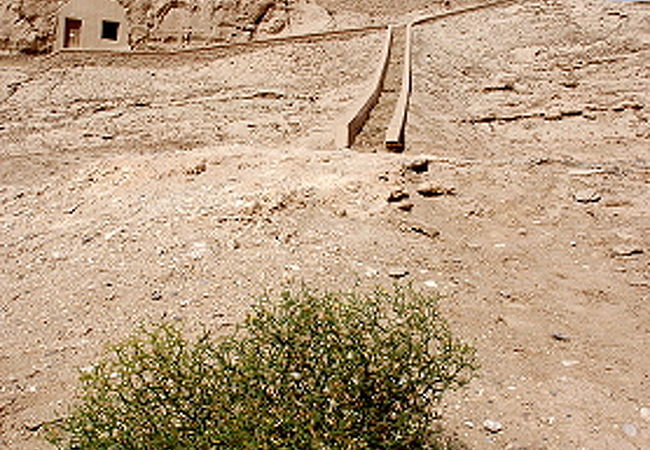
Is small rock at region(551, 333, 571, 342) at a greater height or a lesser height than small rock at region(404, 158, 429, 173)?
lesser

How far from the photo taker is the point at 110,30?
2038 centimetres

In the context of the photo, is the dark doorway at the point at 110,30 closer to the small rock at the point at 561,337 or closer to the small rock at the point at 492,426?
the small rock at the point at 561,337

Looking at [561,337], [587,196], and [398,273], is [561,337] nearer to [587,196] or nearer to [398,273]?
[398,273]

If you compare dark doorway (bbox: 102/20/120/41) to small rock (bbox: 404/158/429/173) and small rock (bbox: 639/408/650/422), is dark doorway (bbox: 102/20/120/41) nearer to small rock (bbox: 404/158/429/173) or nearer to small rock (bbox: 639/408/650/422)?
small rock (bbox: 404/158/429/173)

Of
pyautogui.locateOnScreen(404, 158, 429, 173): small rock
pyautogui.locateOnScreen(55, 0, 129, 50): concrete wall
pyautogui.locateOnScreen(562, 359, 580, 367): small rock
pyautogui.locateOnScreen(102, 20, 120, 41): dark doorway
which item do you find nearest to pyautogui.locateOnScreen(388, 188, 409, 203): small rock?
pyautogui.locateOnScreen(404, 158, 429, 173): small rock

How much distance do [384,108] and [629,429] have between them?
8.15 m

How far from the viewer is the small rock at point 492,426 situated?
272 centimetres

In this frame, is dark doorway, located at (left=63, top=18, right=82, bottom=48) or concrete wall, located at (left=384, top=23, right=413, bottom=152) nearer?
concrete wall, located at (left=384, top=23, right=413, bottom=152)

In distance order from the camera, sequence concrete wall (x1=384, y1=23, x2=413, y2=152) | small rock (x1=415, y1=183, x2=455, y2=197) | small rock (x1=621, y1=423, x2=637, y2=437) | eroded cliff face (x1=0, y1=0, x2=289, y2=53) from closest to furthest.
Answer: small rock (x1=621, y1=423, x2=637, y2=437)
small rock (x1=415, y1=183, x2=455, y2=197)
concrete wall (x1=384, y1=23, x2=413, y2=152)
eroded cliff face (x1=0, y1=0, x2=289, y2=53)

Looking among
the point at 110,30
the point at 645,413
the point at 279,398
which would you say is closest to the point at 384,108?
the point at 645,413

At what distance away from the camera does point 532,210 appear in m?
5.42

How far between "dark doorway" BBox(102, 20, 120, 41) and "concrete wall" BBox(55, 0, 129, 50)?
0.77ft

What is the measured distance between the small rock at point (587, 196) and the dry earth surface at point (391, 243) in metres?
0.02

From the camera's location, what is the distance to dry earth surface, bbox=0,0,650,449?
3.10 meters
